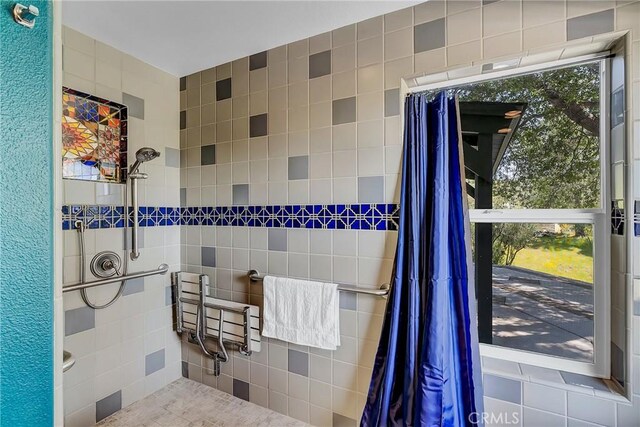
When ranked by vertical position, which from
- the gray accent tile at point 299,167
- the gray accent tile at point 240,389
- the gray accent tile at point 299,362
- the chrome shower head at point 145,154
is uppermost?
the chrome shower head at point 145,154

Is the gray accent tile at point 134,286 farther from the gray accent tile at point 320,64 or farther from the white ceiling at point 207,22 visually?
the gray accent tile at point 320,64

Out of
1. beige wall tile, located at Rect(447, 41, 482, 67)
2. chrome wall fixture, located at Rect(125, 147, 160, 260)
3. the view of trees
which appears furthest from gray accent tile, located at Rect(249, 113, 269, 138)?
the view of trees

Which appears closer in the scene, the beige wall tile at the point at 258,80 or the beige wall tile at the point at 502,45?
the beige wall tile at the point at 502,45

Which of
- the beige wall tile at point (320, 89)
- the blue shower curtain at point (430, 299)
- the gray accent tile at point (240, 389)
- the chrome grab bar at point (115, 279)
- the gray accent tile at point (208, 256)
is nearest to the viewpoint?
the blue shower curtain at point (430, 299)

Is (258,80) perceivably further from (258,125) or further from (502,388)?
(502,388)

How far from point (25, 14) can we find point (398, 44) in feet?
4.28

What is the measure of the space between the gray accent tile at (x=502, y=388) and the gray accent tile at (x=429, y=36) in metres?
1.42

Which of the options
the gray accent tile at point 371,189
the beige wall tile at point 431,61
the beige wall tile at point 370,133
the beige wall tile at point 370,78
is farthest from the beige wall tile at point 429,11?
the gray accent tile at point 371,189

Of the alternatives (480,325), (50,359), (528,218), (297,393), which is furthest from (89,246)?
(528,218)

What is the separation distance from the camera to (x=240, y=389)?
180 cm

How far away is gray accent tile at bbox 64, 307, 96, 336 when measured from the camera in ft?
4.85

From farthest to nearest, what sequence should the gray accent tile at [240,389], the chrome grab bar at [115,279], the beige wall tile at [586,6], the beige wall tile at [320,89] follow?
the gray accent tile at [240,389], the beige wall tile at [320,89], the chrome grab bar at [115,279], the beige wall tile at [586,6]

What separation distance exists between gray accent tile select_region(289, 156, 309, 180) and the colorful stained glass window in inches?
37.3

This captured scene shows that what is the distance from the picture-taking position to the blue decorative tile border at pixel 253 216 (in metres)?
1.46
